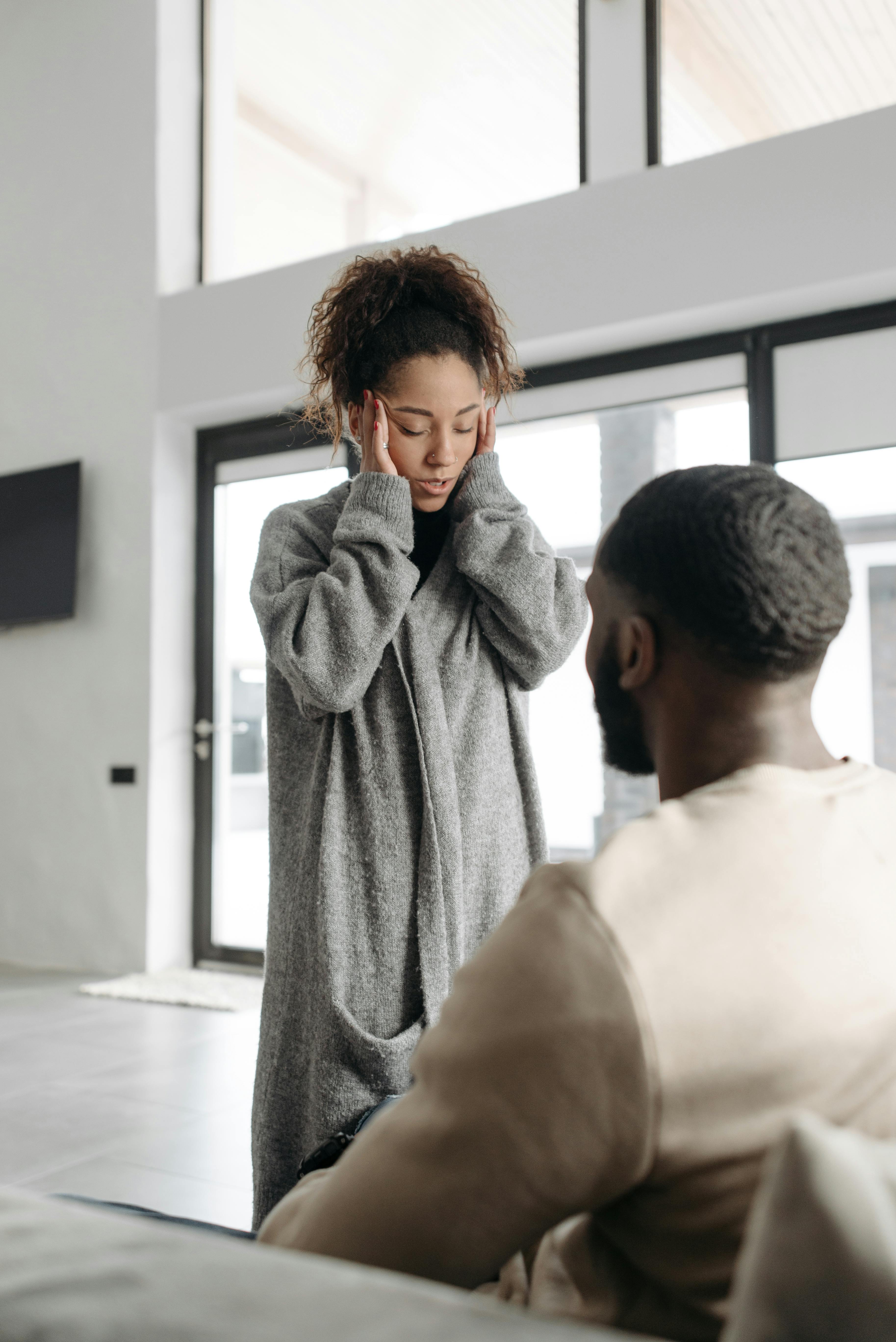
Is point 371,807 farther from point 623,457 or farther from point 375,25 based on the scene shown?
point 375,25

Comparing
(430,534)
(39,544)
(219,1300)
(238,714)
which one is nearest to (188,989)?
(238,714)

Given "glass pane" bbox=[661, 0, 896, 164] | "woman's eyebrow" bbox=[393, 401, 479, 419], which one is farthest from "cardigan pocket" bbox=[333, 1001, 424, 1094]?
"glass pane" bbox=[661, 0, 896, 164]

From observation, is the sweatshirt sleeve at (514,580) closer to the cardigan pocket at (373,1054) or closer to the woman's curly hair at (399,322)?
the woman's curly hair at (399,322)

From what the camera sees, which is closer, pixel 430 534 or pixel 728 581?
pixel 728 581

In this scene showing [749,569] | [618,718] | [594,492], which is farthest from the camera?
[594,492]

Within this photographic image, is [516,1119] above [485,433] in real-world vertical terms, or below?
below

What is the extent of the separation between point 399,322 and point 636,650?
71 centimetres

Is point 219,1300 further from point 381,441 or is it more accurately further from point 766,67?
point 766,67

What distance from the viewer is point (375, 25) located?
4.29 metres

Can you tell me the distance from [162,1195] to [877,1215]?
209cm

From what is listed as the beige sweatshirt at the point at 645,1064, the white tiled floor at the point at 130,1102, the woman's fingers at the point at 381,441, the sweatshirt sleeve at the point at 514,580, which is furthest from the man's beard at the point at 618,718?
the white tiled floor at the point at 130,1102

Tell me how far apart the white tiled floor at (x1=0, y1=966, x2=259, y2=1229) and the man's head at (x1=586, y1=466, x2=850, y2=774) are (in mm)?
1697

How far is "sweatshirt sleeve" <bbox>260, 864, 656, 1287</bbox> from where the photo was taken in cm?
47

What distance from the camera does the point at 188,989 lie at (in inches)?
150
